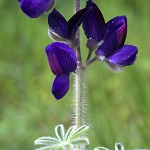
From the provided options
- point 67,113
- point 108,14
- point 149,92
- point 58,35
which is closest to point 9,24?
point 108,14

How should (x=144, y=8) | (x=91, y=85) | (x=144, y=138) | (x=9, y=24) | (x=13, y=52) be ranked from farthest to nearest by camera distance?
(x=9, y=24), (x=13, y=52), (x=91, y=85), (x=144, y=8), (x=144, y=138)

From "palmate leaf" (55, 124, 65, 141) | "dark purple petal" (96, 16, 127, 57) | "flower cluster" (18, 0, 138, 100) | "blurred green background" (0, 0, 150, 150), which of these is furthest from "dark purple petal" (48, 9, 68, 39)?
"blurred green background" (0, 0, 150, 150)

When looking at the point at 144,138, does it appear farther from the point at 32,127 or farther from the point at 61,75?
the point at 61,75

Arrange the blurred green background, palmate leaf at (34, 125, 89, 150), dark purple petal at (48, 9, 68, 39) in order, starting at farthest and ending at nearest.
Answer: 1. the blurred green background
2. dark purple petal at (48, 9, 68, 39)
3. palmate leaf at (34, 125, 89, 150)

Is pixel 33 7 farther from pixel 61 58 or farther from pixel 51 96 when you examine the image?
pixel 51 96

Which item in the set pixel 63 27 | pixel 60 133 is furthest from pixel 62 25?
pixel 60 133

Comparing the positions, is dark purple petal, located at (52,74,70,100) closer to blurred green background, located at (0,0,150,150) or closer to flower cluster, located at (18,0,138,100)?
flower cluster, located at (18,0,138,100)
